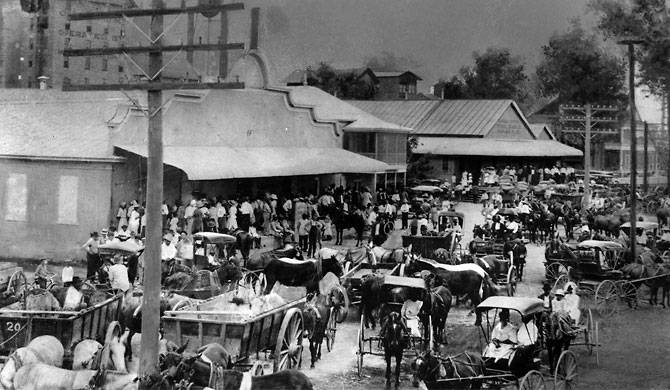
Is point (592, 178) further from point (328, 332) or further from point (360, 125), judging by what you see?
point (328, 332)

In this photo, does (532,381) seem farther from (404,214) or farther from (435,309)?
(404,214)

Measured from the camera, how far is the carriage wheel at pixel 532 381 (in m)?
10.9

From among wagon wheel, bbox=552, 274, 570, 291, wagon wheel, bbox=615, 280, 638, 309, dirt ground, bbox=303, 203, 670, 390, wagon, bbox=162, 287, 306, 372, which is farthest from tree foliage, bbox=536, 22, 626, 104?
wagon, bbox=162, 287, 306, 372

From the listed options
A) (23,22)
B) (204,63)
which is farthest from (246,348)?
(204,63)

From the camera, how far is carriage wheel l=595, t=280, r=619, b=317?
62.0 ft

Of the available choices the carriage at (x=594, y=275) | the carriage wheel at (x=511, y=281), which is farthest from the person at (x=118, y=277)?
the carriage at (x=594, y=275)

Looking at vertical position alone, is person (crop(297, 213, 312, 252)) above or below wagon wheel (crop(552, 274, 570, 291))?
above

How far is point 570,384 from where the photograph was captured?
523 inches

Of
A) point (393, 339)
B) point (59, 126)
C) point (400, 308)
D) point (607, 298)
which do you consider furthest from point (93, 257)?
point (607, 298)

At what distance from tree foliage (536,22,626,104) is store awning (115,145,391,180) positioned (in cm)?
945

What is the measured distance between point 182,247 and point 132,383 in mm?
9524

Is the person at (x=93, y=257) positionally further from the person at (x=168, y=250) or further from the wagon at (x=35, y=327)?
the wagon at (x=35, y=327)

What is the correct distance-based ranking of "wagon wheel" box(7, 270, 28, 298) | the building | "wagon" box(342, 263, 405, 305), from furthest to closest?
the building
"wagon" box(342, 263, 405, 305)
"wagon wheel" box(7, 270, 28, 298)

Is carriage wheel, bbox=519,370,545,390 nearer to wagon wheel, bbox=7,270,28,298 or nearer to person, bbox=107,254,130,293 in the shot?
person, bbox=107,254,130,293
